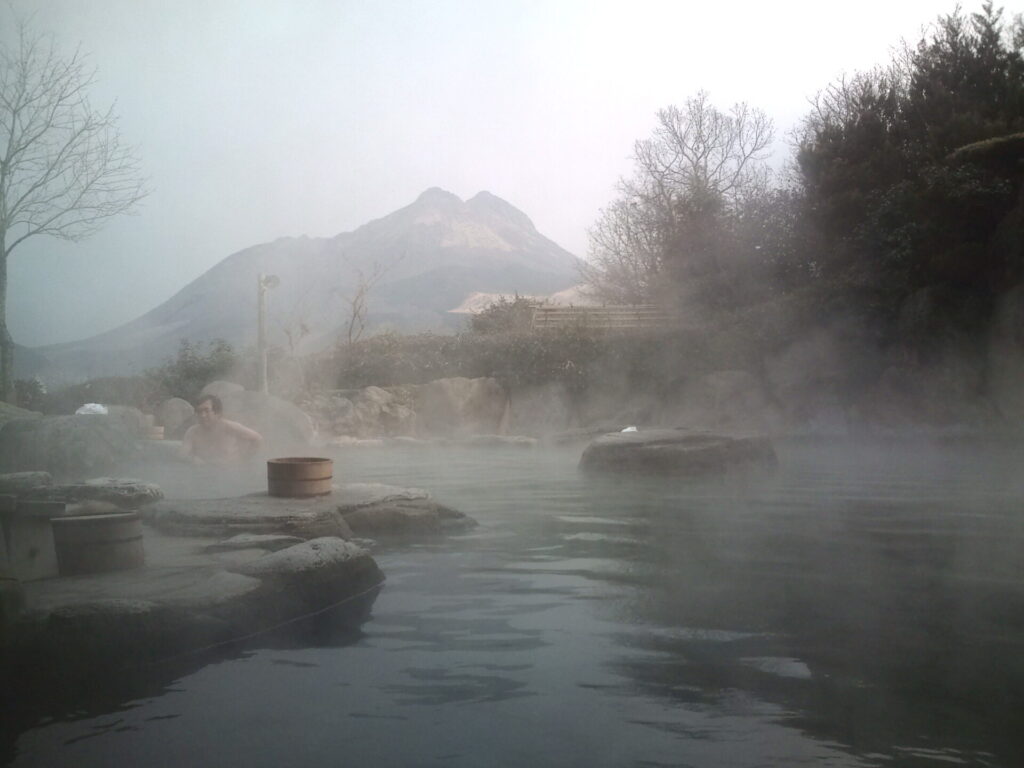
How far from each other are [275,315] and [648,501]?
38.4 feet

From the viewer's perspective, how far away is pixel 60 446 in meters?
7.25

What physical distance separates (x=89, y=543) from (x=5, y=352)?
802cm

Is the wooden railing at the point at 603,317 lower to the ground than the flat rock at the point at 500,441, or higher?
higher

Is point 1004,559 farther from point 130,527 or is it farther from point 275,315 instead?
point 275,315

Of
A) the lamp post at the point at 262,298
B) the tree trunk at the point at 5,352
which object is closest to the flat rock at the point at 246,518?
the tree trunk at the point at 5,352

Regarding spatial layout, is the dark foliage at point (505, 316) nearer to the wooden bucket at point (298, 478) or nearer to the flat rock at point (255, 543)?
the wooden bucket at point (298, 478)

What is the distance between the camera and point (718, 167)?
18.9 metres

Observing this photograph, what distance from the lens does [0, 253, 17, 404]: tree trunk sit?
A: 9234 millimetres

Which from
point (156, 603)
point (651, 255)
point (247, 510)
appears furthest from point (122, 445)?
point (651, 255)

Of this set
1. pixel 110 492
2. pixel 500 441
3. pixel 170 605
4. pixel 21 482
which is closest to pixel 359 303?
pixel 500 441

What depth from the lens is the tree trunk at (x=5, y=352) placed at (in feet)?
30.3

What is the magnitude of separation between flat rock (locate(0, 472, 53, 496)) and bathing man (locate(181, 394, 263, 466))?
2.80m

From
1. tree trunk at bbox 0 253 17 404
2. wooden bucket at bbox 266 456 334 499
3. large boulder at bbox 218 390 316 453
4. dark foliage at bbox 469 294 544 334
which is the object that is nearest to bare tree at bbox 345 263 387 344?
dark foliage at bbox 469 294 544 334

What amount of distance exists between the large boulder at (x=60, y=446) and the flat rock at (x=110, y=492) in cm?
305
